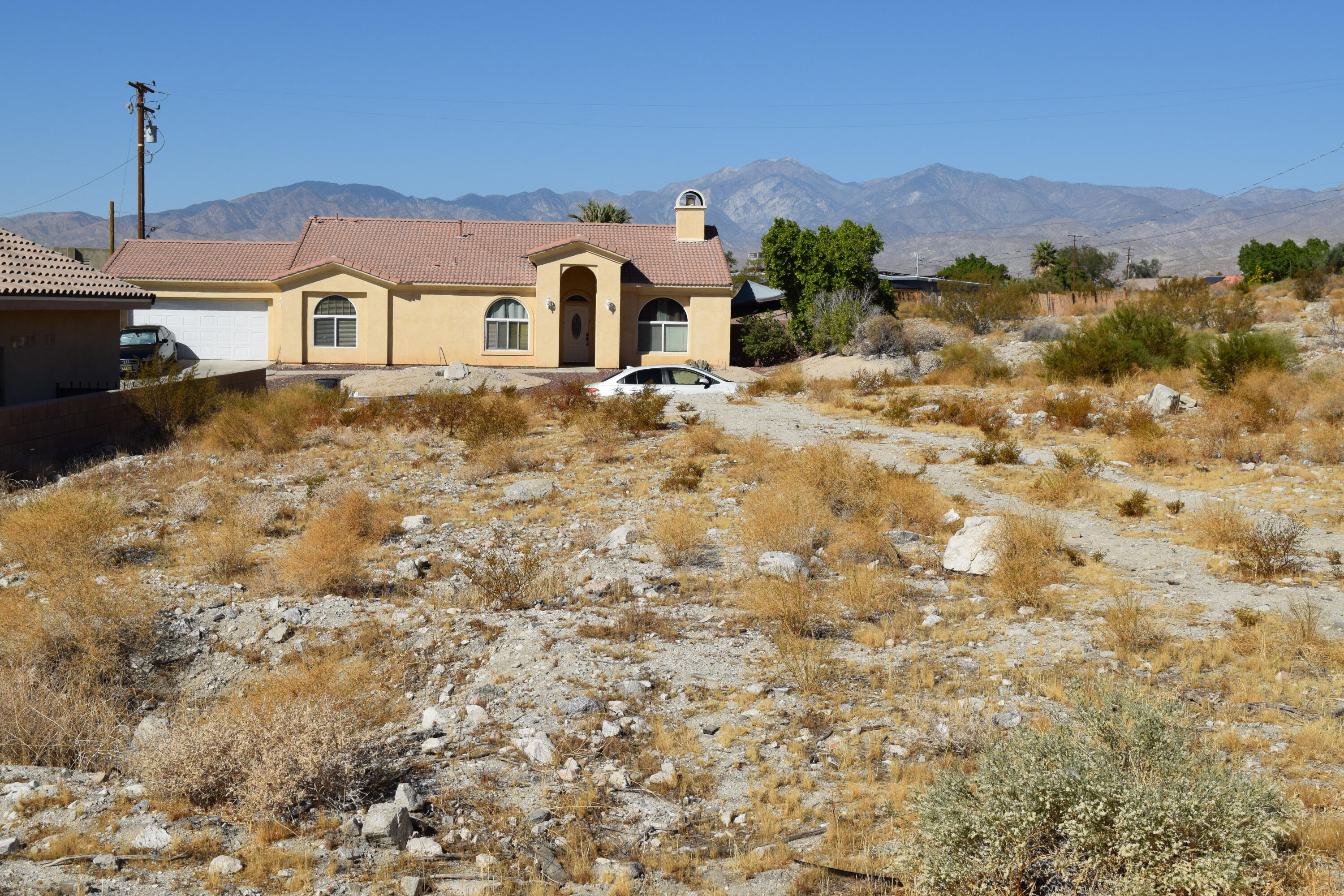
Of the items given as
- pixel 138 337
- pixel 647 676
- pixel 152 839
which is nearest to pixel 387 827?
pixel 152 839

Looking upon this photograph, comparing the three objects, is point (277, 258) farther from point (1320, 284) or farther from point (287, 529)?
point (1320, 284)

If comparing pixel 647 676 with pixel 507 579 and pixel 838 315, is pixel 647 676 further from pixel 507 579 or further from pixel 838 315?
pixel 838 315

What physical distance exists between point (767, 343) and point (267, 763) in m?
33.4

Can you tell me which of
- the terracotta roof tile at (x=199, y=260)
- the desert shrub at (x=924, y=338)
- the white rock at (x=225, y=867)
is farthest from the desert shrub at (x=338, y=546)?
the terracotta roof tile at (x=199, y=260)

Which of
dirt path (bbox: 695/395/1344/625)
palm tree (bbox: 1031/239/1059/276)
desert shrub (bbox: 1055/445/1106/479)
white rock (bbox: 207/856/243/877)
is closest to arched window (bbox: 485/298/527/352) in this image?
dirt path (bbox: 695/395/1344/625)

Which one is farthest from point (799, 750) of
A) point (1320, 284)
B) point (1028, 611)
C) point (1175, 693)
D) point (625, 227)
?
point (1320, 284)

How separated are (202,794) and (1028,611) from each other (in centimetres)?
671

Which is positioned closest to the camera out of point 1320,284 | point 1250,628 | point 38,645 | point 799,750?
point 799,750

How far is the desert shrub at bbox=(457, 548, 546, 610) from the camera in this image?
32.0ft

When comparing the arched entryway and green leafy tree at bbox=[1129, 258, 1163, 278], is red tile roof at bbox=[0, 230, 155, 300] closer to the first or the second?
the arched entryway

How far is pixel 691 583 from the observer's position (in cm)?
1035

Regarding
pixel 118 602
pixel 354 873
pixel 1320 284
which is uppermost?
pixel 1320 284

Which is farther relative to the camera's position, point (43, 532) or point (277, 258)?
point (277, 258)

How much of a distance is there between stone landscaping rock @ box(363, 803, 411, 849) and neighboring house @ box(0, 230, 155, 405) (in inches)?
549
